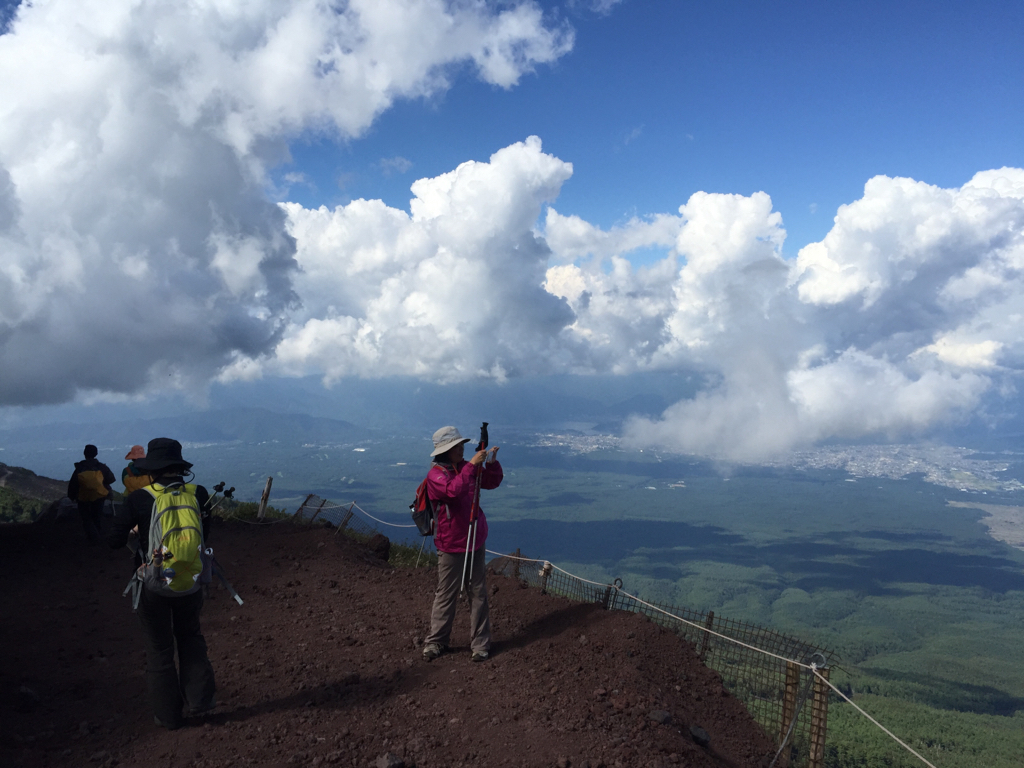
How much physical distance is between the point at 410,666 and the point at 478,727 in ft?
5.20

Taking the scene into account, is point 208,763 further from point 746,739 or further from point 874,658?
point 874,658

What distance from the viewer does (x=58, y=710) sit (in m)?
5.22

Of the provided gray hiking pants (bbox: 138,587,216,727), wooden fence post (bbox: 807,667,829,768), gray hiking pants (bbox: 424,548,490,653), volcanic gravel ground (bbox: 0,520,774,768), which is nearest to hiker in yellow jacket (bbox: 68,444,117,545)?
volcanic gravel ground (bbox: 0,520,774,768)

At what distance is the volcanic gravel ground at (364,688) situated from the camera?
4.43 meters

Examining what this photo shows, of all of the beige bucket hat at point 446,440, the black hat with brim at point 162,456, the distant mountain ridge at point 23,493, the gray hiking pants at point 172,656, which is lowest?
the distant mountain ridge at point 23,493

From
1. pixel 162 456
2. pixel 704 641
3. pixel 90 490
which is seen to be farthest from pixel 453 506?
pixel 90 490

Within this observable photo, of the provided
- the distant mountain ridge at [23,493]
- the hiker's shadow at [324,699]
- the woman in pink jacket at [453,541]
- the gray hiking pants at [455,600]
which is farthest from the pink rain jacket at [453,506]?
the distant mountain ridge at [23,493]

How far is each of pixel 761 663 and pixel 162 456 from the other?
250 inches

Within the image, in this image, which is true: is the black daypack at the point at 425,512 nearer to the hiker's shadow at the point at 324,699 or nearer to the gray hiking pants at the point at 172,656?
the hiker's shadow at the point at 324,699

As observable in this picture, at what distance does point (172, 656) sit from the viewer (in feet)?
15.7

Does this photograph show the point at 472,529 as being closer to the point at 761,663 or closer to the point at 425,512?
the point at 425,512

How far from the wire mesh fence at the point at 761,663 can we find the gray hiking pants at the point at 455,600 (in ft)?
7.56

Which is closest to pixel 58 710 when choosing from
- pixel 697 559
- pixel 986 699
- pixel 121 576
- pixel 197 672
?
pixel 197 672

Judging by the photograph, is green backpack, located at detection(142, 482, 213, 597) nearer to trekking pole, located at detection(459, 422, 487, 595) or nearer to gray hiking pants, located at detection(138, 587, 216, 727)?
gray hiking pants, located at detection(138, 587, 216, 727)
